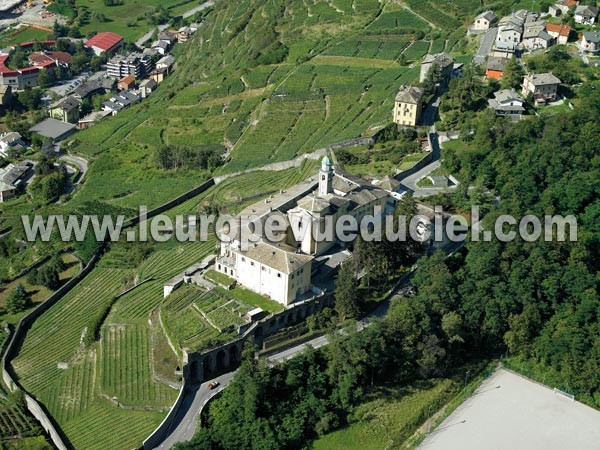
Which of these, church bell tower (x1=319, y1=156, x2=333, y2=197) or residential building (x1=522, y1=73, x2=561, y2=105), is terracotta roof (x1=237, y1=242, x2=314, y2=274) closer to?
church bell tower (x1=319, y1=156, x2=333, y2=197)

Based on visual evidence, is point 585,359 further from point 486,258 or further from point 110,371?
point 110,371

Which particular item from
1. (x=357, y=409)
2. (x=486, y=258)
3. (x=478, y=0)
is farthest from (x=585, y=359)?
(x=478, y=0)

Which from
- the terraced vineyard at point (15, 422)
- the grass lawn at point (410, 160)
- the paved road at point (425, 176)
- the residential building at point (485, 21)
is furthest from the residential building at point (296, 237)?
the residential building at point (485, 21)

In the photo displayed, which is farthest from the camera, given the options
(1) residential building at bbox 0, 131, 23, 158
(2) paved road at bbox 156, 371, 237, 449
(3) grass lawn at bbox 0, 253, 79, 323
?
(1) residential building at bbox 0, 131, 23, 158

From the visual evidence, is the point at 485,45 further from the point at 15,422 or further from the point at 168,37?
the point at 15,422

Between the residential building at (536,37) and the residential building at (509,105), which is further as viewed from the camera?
the residential building at (536,37)

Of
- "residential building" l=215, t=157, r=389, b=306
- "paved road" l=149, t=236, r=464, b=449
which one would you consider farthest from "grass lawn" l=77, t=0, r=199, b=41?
"paved road" l=149, t=236, r=464, b=449

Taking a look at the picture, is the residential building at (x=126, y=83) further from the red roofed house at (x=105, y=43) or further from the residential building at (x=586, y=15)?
the residential building at (x=586, y=15)
